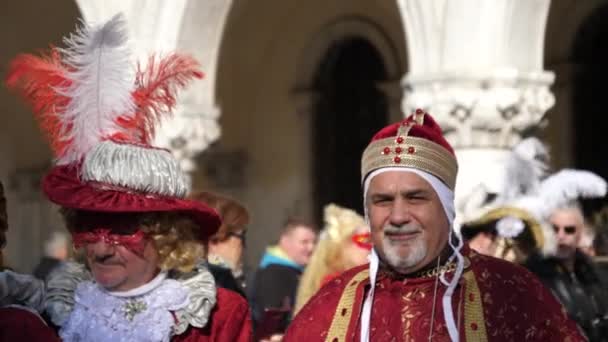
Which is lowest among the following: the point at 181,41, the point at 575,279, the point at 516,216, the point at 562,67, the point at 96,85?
the point at 575,279

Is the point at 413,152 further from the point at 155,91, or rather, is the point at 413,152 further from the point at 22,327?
the point at 155,91

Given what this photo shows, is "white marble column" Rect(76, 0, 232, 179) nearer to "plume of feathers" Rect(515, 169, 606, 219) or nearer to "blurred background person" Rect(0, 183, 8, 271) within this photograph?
"plume of feathers" Rect(515, 169, 606, 219)

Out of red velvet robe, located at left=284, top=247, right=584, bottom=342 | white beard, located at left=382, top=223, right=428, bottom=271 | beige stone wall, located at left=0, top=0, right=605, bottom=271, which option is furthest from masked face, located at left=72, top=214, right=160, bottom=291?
beige stone wall, located at left=0, top=0, right=605, bottom=271

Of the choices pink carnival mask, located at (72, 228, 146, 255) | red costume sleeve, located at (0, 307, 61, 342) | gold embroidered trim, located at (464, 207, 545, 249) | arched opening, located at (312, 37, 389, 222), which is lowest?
red costume sleeve, located at (0, 307, 61, 342)

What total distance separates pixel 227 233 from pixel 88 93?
4.92ft

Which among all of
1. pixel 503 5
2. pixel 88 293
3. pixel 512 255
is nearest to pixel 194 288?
pixel 88 293

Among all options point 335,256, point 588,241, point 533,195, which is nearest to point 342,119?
point 588,241

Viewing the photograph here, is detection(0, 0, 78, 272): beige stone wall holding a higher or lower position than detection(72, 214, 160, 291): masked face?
higher

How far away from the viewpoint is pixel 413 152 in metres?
3.78

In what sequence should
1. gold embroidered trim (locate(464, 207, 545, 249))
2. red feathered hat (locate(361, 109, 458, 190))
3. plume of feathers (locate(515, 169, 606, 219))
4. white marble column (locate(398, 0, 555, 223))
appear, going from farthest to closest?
1. white marble column (locate(398, 0, 555, 223))
2. plume of feathers (locate(515, 169, 606, 219))
3. gold embroidered trim (locate(464, 207, 545, 249))
4. red feathered hat (locate(361, 109, 458, 190))

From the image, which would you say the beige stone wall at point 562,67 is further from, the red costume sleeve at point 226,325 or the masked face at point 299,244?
the red costume sleeve at point 226,325

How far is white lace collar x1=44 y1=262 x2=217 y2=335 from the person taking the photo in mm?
4340

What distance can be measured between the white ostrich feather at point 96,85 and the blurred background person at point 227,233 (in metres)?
1.13

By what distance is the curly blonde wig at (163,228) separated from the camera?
4.33 m
